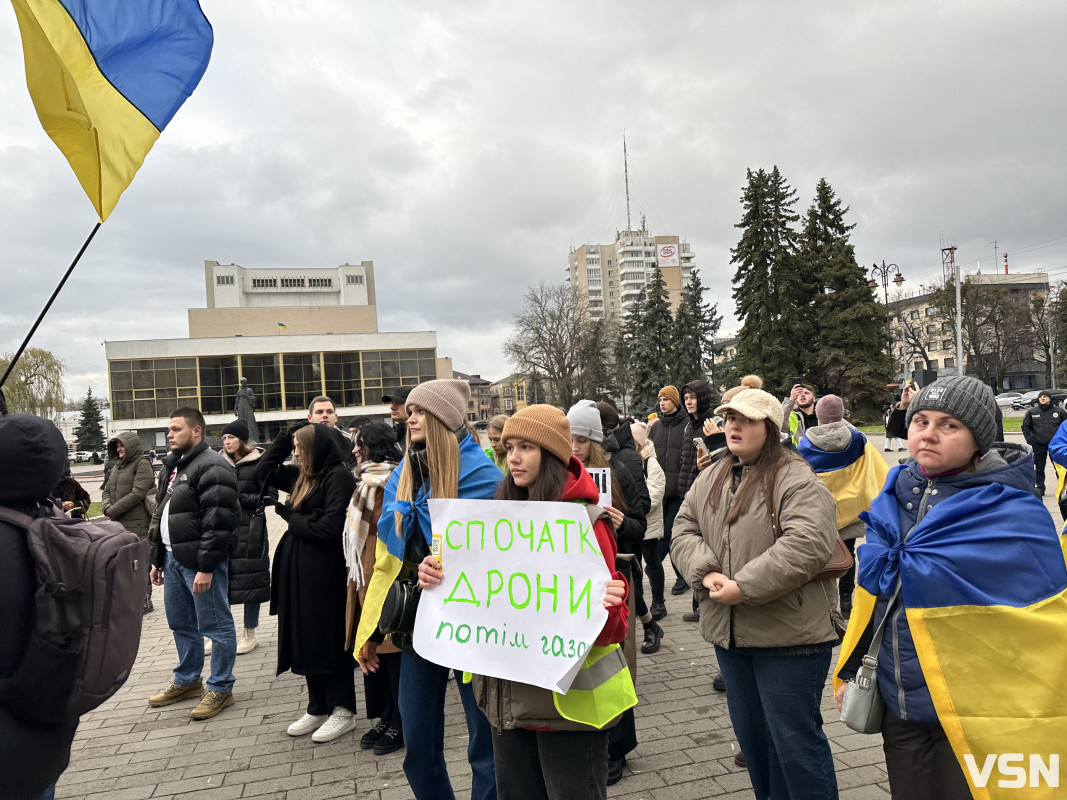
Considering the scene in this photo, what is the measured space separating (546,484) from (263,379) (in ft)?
219

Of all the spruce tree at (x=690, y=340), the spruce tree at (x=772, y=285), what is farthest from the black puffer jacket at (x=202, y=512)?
the spruce tree at (x=690, y=340)

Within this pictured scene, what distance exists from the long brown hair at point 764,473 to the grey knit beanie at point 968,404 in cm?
70

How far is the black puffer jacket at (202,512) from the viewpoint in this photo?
16.6 feet

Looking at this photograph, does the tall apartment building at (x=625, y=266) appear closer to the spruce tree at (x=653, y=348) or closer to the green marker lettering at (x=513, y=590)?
the spruce tree at (x=653, y=348)

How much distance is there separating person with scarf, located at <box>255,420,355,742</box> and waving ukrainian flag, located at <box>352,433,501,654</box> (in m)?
1.10

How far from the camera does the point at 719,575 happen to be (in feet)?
9.39

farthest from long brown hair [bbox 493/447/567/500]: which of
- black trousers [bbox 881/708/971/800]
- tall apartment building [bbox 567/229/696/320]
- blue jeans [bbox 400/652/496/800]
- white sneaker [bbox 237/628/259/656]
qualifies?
tall apartment building [bbox 567/229/696/320]

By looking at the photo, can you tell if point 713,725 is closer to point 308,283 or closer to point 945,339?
point 945,339

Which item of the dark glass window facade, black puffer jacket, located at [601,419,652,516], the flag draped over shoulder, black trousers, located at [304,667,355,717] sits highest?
the dark glass window facade

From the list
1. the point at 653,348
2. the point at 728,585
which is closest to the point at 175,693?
the point at 728,585

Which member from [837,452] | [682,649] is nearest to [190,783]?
[682,649]

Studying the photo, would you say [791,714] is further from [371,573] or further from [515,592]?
[371,573]

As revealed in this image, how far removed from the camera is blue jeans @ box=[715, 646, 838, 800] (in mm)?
2760

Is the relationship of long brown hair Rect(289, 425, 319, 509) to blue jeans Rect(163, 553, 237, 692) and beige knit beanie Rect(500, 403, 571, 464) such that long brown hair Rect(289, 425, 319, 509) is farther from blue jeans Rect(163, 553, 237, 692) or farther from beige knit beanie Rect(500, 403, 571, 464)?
beige knit beanie Rect(500, 403, 571, 464)
